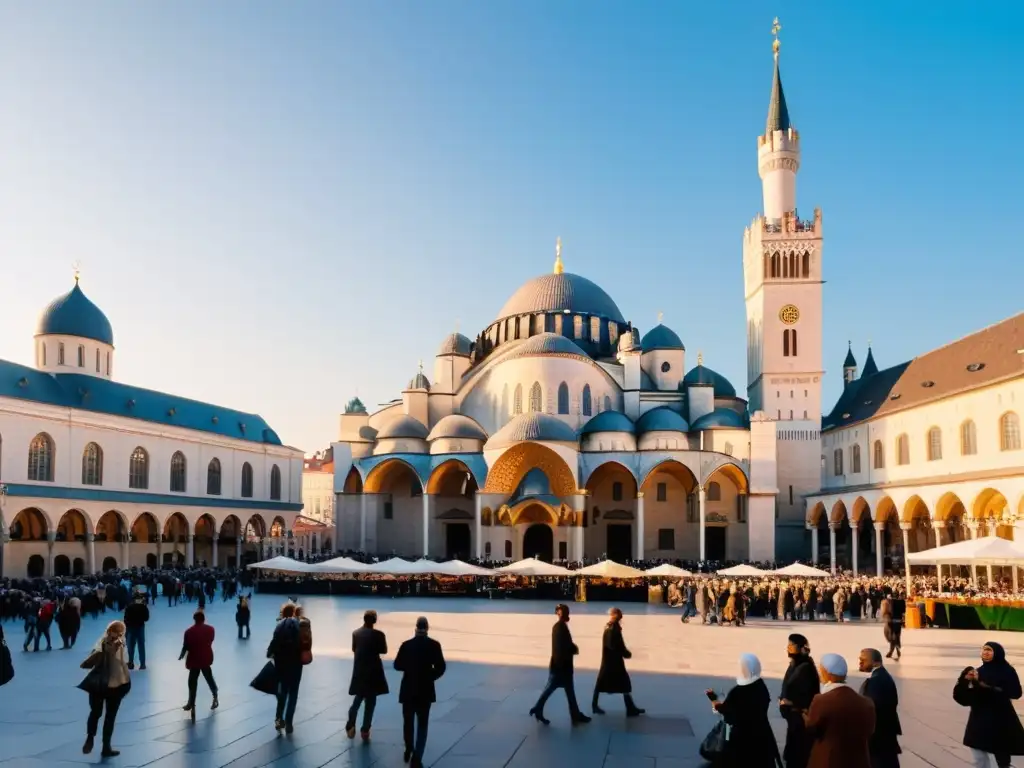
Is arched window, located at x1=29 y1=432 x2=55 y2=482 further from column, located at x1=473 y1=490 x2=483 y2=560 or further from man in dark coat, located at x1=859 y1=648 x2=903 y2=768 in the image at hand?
man in dark coat, located at x1=859 y1=648 x2=903 y2=768

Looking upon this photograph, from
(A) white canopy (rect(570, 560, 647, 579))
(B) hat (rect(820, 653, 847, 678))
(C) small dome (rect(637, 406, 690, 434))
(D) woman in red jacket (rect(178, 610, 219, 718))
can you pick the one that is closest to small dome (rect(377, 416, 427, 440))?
(C) small dome (rect(637, 406, 690, 434))

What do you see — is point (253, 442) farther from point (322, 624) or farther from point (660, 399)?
point (322, 624)

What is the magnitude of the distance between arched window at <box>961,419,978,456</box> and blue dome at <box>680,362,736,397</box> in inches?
667

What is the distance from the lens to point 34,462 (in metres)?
38.2

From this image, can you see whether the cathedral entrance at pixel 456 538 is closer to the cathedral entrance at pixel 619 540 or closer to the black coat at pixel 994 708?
the cathedral entrance at pixel 619 540

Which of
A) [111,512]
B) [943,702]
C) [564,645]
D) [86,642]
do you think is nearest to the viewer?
[564,645]

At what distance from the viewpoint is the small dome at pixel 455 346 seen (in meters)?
53.8

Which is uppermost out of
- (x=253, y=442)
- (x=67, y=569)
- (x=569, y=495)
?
(x=253, y=442)

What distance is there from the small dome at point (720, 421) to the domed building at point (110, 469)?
87.5 feet

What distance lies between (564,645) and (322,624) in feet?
43.0

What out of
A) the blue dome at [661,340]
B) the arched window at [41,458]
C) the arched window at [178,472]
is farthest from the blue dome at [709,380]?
the arched window at [41,458]

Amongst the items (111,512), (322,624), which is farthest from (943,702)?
(111,512)

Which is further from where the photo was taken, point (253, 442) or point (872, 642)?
point (253, 442)

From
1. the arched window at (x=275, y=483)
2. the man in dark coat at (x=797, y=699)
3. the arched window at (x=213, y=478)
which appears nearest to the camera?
the man in dark coat at (x=797, y=699)
